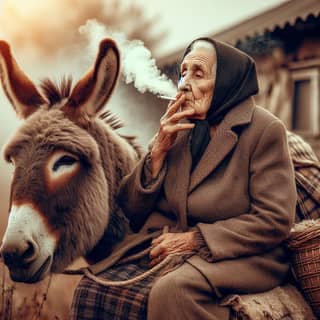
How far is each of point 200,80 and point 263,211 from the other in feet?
2.45

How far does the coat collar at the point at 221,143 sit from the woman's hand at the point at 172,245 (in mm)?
241

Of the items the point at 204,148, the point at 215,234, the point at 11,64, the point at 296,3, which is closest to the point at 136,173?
the point at 204,148

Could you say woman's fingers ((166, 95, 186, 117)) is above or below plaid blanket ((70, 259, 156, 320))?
above

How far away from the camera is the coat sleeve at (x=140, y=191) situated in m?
3.02

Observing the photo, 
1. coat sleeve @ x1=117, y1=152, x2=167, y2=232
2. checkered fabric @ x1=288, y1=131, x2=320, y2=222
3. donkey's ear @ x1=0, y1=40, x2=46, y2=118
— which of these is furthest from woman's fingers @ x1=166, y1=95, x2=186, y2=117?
checkered fabric @ x1=288, y1=131, x2=320, y2=222

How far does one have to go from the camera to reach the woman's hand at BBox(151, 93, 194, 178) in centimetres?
296

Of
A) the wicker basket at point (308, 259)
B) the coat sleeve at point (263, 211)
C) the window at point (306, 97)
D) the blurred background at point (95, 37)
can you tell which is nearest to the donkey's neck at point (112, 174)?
the blurred background at point (95, 37)

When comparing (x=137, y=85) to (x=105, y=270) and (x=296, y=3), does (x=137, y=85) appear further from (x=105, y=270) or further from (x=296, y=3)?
(x=296, y=3)

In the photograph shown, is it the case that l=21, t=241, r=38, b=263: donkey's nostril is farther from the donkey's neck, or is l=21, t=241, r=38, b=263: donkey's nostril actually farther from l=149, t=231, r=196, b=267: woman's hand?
l=149, t=231, r=196, b=267: woman's hand

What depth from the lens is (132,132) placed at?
3.73 metres

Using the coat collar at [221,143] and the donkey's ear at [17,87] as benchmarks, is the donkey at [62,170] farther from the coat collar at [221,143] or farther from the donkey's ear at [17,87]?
the coat collar at [221,143]

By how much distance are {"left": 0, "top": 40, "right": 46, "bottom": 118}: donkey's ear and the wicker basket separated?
1.57 metres

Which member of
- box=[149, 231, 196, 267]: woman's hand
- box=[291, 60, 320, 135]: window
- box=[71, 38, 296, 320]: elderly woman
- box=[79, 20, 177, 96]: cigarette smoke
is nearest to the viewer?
box=[71, 38, 296, 320]: elderly woman

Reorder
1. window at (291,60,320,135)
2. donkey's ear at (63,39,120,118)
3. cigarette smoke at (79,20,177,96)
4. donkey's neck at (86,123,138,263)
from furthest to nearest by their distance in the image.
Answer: window at (291,60,320,135)
cigarette smoke at (79,20,177,96)
donkey's neck at (86,123,138,263)
donkey's ear at (63,39,120,118)
